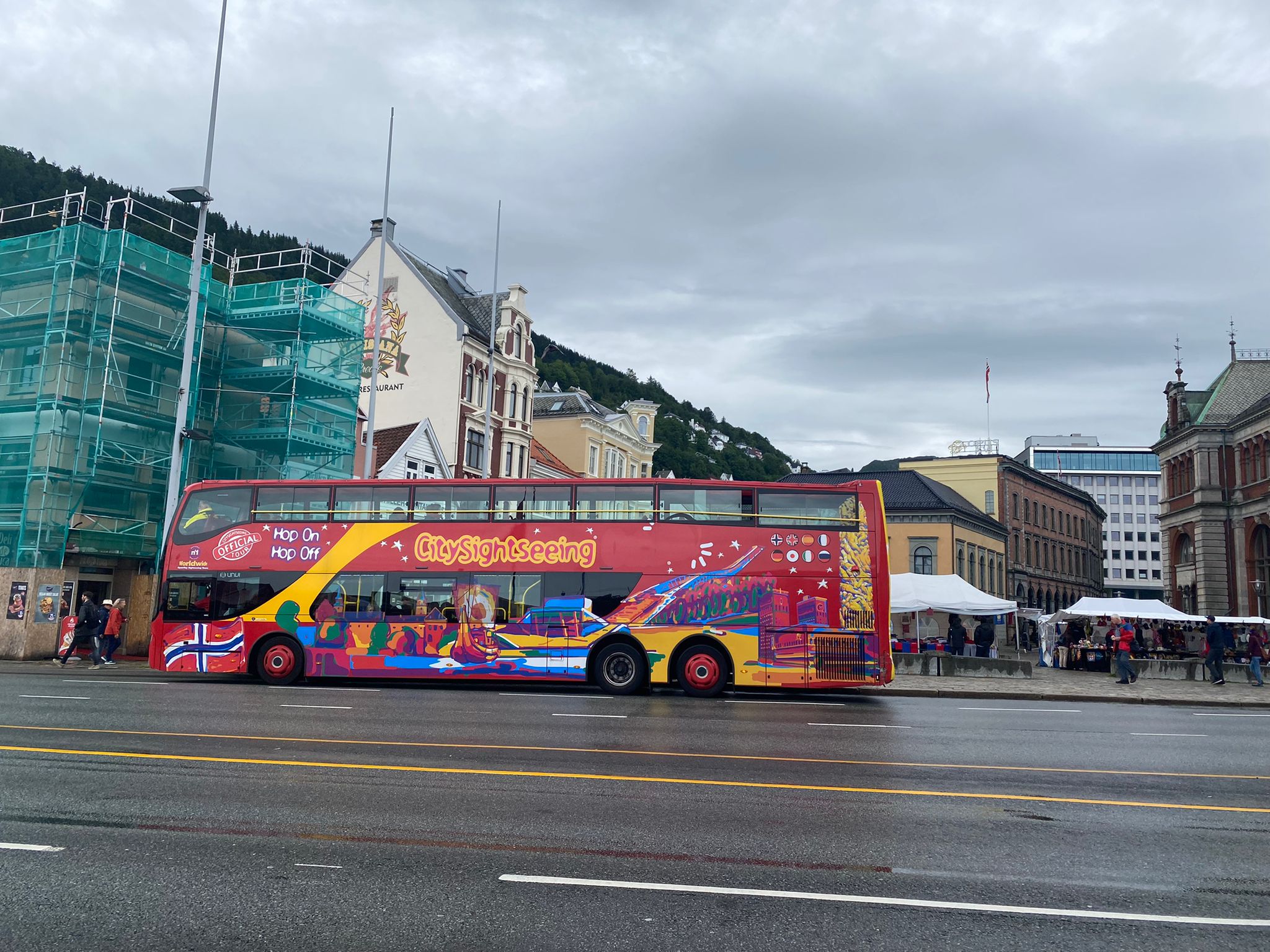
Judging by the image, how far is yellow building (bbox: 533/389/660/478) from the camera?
60719 mm

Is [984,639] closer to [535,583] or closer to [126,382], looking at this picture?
[535,583]

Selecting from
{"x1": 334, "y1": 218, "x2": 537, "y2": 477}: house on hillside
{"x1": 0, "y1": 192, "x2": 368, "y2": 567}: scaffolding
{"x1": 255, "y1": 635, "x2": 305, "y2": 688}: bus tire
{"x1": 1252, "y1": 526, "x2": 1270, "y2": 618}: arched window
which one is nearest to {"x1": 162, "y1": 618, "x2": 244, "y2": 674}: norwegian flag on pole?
{"x1": 255, "y1": 635, "x2": 305, "y2": 688}: bus tire

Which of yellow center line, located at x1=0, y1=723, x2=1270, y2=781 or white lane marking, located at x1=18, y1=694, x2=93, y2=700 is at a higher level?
yellow center line, located at x1=0, y1=723, x2=1270, y2=781

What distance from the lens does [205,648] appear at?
20781 millimetres

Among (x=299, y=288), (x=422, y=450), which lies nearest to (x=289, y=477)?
(x=299, y=288)

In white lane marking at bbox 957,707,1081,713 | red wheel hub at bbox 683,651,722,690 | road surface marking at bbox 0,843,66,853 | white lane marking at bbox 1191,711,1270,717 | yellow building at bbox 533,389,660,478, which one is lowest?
road surface marking at bbox 0,843,66,853

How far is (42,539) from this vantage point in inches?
1097

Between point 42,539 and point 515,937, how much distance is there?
28052 millimetres

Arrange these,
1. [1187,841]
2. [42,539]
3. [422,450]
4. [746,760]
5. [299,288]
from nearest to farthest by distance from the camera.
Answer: [1187,841] → [746,760] → [42,539] → [299,288] → [422,450]

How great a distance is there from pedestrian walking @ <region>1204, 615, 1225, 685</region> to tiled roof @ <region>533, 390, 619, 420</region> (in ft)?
132

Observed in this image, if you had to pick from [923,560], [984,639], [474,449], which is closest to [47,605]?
[474,449]

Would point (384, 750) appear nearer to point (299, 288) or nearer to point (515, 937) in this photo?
point (515, 937)

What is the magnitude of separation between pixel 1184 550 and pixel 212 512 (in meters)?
57.1

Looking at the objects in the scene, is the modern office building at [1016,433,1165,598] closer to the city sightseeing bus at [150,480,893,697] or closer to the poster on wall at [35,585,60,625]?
the city sightseeing bus at [150,480,893,697]
